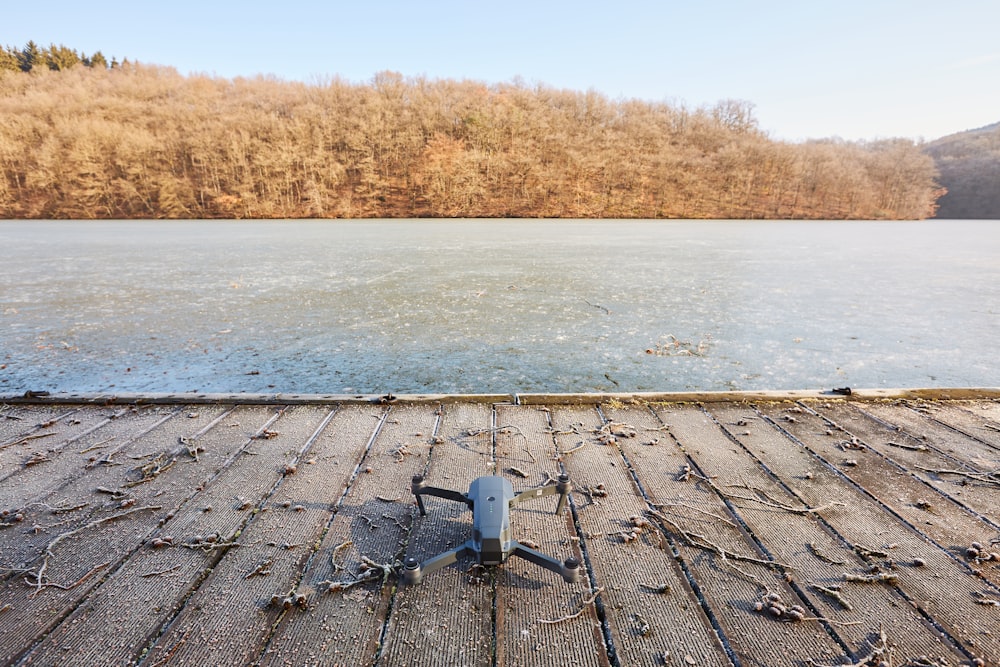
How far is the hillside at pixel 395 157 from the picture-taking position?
2777 cm

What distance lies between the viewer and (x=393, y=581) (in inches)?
49.3

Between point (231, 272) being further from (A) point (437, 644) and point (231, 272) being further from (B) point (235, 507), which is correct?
(A) point (437, 644)

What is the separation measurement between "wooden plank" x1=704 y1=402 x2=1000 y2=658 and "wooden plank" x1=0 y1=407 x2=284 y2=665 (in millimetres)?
1912

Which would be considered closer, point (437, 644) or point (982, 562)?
point (437, 644)

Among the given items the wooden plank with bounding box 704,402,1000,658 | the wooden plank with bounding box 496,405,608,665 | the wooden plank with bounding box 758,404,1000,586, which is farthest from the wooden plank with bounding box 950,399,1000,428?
the wooden plank with bounding box 496,405,608,665

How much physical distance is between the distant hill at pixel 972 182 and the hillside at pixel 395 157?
21.3 feet

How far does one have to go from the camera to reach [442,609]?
1.16 meters

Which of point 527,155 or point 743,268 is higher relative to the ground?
point 527,155

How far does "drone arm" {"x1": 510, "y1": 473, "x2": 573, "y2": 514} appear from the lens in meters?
1.41

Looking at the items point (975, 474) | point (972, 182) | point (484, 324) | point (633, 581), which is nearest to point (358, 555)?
point (633, 581)

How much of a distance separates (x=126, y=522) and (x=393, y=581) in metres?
0.94

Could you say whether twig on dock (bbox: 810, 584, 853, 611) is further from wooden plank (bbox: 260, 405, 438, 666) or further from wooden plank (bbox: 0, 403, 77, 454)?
wooden plank (bbox: 0, 403, 77, 454)

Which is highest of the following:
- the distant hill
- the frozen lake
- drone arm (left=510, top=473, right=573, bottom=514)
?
the distant hill

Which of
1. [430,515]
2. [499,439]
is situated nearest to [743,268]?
[499,439]
